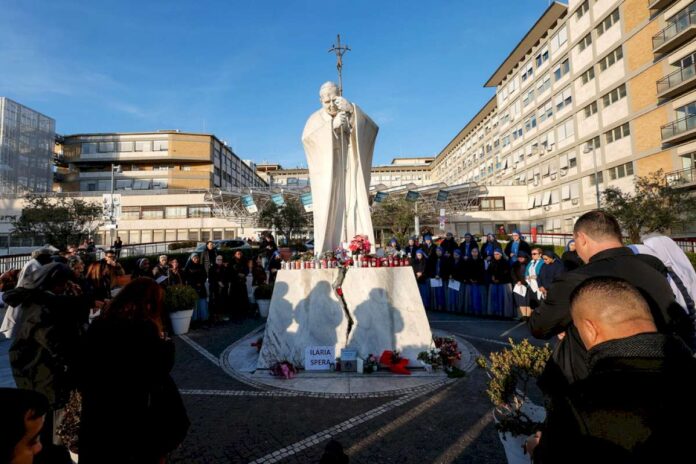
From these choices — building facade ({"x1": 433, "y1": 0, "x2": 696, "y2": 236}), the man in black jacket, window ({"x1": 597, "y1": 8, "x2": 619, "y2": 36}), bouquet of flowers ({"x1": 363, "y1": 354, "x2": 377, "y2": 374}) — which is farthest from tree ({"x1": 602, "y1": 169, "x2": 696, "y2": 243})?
the man in black jacket

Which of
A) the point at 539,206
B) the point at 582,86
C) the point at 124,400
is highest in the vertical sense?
the point at 582,86

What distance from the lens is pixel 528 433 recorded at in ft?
8.43

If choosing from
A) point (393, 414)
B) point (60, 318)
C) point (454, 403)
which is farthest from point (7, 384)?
point (454, 403)

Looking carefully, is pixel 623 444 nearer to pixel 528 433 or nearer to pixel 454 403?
pixel 528 433

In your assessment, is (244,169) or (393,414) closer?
(393,414)

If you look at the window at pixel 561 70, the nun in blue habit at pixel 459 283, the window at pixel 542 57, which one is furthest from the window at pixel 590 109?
the nun in blue habit at pixel 459 283

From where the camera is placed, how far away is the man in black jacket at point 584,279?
1.82 meters

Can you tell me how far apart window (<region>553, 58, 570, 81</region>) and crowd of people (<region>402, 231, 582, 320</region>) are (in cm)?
3706

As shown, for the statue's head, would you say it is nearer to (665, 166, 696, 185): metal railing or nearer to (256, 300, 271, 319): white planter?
(256, 300, 271, 319): white planter

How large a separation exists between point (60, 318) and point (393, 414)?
11.6 ft

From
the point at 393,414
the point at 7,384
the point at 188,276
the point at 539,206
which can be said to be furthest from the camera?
the point at 539,206

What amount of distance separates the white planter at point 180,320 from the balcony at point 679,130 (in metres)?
32.3

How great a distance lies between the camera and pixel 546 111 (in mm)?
41094

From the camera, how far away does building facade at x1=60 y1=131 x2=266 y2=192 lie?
59406mm
